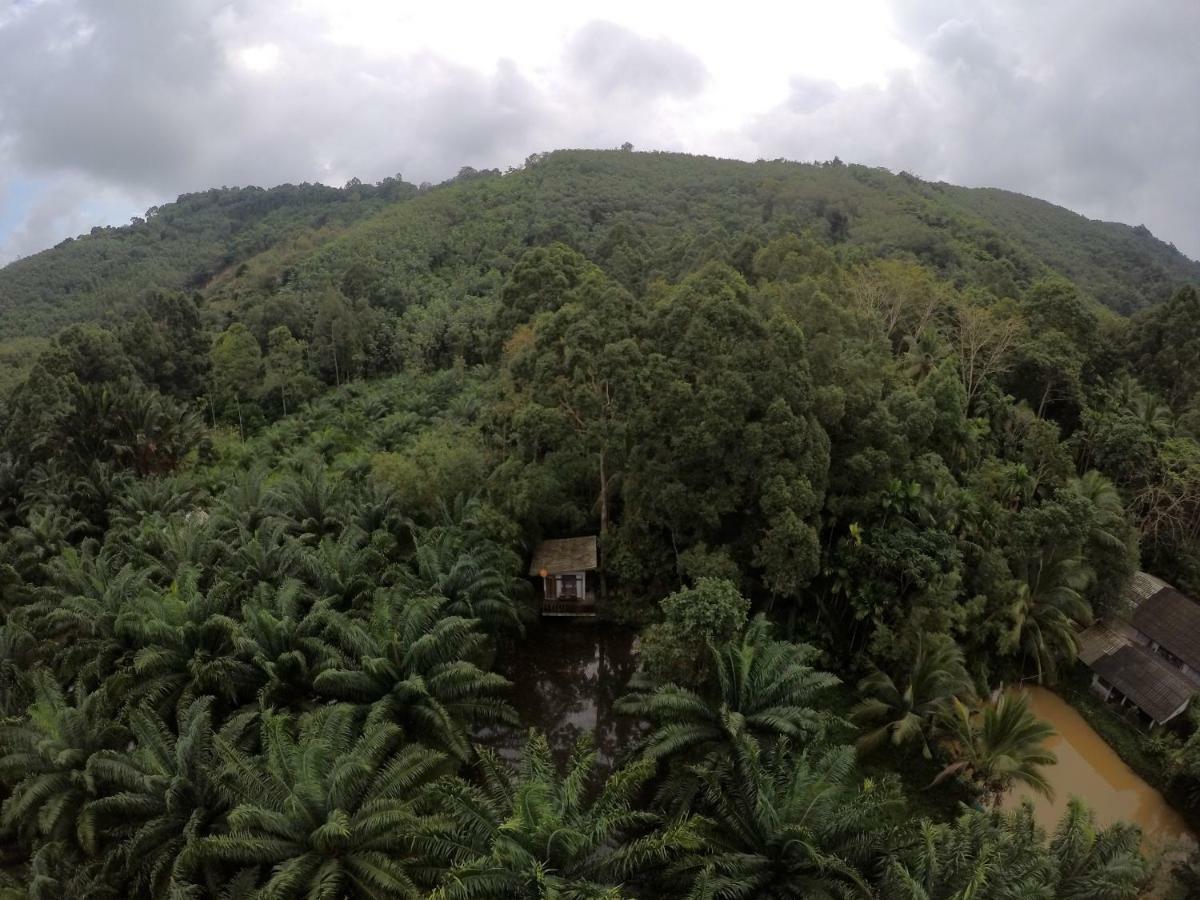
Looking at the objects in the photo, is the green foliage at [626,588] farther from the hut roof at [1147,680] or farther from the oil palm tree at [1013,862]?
the hut roof at [1147,680]

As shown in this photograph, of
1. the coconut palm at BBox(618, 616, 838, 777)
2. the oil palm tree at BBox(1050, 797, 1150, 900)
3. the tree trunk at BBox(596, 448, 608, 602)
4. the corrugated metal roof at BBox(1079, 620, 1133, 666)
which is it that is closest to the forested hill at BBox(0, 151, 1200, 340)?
the tree trunk at BBox(596, 448, 608, 602)

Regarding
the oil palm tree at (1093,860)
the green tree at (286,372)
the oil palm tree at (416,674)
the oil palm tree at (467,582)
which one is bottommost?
the oil palm tree at (1093,860)

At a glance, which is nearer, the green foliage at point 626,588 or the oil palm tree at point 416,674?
the green foliage at point 626,588

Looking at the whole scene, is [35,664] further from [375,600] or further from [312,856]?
[312,856]

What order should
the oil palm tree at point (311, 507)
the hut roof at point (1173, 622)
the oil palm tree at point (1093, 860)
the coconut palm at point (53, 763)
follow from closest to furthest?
1. the oil palm tree at point (1093, 860)
2. the coconut palm at point (53, 763)
3. the hut roof at point (1173, 622)
4. the oil palm tree at point (311, 507)

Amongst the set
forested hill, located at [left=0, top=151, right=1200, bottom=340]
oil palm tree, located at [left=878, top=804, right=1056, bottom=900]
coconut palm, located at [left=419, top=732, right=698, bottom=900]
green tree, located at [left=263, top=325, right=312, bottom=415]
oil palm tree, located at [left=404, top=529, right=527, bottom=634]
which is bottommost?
oil palm tree, located at [left=878, top=804, right=1056, bottom=900]

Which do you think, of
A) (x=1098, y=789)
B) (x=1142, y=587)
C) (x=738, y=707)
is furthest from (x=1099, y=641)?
(x=738, y=707)

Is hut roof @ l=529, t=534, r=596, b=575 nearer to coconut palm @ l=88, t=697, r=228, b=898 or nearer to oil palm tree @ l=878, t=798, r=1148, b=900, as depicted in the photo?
coconut palm @ l=88, t=697, r=228, b=898

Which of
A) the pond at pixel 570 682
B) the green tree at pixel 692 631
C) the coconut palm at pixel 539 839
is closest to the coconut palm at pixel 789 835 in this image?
the coconut palm at pixel 539 839
